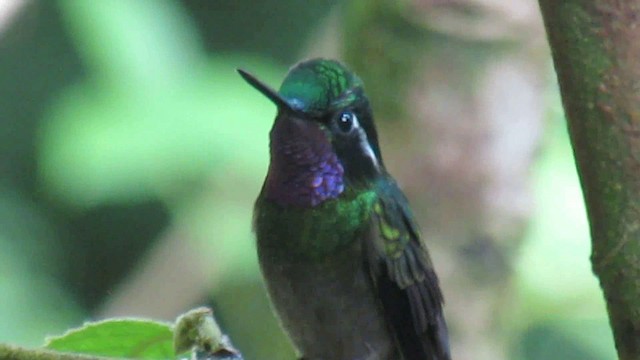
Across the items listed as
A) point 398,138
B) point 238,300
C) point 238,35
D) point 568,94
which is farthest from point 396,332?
point 238,35

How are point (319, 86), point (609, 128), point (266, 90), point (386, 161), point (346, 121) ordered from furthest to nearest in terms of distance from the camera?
point (386, 161)
point (346, 121)
point (319, 86)
point (266, 90)
point (609, 128)

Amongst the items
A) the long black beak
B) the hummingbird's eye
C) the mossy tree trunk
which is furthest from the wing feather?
the mossy tree trunk

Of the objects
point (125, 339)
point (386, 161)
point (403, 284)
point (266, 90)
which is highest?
point (266, 90)

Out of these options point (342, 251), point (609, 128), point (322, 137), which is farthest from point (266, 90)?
point (609, 128)

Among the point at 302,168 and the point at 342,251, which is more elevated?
the point at 302,168

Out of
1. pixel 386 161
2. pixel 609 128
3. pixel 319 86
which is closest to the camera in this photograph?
pixel 609 128

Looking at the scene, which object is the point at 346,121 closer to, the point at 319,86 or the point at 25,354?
the point at 319,86

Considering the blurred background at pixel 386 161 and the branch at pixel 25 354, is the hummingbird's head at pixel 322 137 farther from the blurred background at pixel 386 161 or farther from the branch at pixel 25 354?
the blurred background at pixel 386 161
